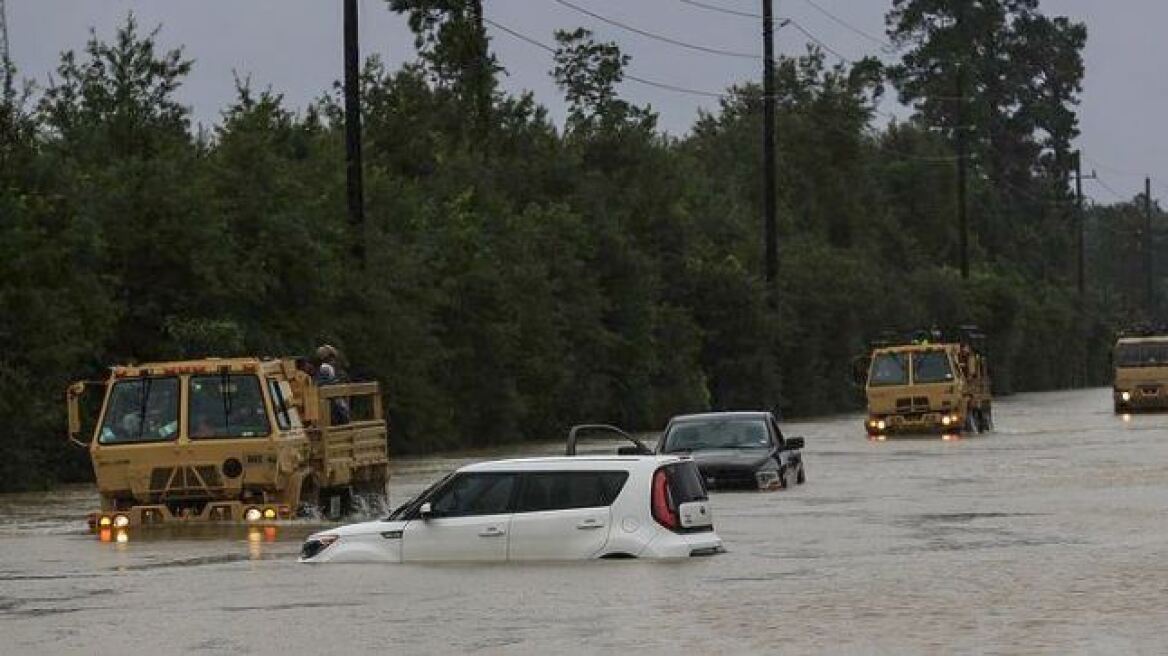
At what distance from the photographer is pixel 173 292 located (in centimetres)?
4488

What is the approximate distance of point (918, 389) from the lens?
57.3 m

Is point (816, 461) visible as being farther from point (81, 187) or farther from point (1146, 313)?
point (1146, 313)

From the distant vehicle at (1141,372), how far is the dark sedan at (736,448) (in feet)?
117

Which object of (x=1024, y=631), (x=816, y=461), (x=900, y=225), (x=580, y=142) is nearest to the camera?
(x=1024, y=631)

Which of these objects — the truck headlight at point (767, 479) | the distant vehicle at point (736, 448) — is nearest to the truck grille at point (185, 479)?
the distant vehicle at point (736, 448)

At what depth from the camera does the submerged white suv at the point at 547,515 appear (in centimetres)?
2153

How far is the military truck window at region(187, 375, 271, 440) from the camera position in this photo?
28734mm

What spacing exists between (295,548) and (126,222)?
66.1ft

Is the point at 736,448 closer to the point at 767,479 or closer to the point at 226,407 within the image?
the point at 767,479

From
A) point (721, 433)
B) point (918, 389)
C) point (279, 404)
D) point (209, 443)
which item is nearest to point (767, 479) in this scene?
point (721, 433)

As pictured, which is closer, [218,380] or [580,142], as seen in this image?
[218,380]

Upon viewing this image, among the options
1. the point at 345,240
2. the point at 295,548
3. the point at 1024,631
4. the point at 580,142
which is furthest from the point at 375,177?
the point at 1024,631

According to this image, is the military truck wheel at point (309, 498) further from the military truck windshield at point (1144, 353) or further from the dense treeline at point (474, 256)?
the military truck windshield at point (1144, 353)

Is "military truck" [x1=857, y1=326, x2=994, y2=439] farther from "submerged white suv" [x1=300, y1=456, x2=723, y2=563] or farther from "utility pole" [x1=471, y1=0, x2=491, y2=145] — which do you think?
"submerged white suv" [x1=300, y1=456, x2=723, y2=563]
